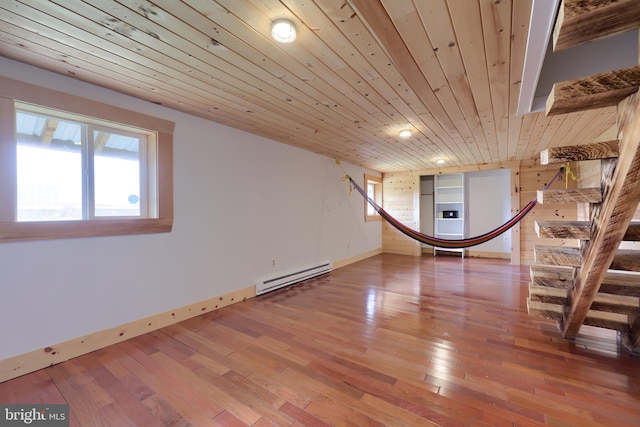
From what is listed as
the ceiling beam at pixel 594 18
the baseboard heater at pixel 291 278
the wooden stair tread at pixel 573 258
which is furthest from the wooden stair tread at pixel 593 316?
the baseboard heater at pixel 291 278

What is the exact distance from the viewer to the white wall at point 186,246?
1640 millimetres

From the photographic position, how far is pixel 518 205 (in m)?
4.70

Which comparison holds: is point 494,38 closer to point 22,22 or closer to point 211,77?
point 211,77

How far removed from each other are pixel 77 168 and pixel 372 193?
5.07m

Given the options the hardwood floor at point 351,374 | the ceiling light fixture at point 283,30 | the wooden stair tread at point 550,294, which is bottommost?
the hardwood floor at point 351,374

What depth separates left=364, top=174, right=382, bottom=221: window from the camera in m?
5.40

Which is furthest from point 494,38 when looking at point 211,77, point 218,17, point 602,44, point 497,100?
point 211,77

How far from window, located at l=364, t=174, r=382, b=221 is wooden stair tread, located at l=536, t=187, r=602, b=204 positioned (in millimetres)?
4231

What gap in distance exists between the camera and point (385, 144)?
3498 millimetres

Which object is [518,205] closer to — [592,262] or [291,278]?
[592,262]

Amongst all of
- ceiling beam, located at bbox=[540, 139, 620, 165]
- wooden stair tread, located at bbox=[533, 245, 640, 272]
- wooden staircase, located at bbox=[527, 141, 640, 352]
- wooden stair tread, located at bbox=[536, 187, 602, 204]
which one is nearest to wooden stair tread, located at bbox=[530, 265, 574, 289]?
wooden staircase, located at bbox=[527, 141, 640, 352]

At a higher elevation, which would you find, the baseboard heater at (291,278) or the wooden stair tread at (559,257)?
the wooden stair tread at (559,257)

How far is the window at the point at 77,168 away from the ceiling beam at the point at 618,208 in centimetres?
272

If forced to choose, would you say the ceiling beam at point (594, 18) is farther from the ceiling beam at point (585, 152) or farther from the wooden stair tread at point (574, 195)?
the wooden stair tread at point (574, 195)
